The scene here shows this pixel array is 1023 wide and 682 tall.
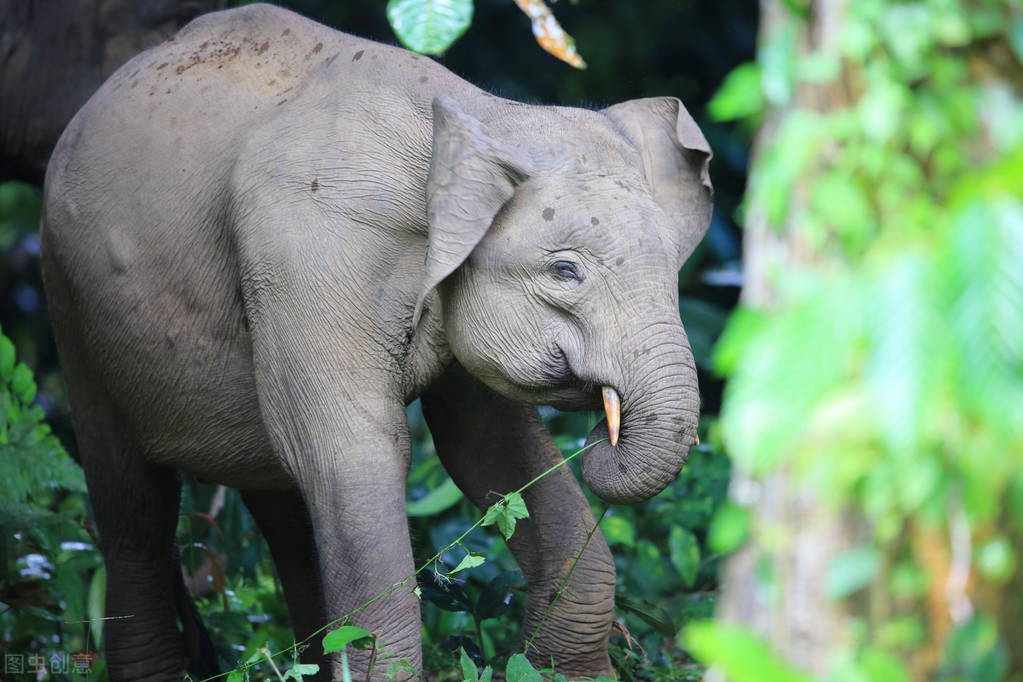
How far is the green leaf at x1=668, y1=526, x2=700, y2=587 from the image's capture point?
18.3 feet

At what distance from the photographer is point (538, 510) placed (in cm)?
411

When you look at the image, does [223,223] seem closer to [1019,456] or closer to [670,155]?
[670,155]

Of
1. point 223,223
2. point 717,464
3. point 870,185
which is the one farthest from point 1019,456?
point 717,464

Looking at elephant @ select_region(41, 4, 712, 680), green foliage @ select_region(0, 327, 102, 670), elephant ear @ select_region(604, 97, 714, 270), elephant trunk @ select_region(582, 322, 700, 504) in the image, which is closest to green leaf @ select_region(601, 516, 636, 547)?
elephant @ select_region(41, 4, 712, 680)

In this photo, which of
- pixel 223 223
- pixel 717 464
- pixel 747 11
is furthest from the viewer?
pixel 747 11

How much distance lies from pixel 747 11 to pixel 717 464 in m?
2.70

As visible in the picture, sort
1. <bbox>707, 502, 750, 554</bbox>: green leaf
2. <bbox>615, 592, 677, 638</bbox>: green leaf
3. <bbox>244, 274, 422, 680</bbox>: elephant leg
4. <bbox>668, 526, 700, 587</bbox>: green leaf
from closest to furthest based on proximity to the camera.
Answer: <bbox>707, 502, 750, 554</bbox>: green leaf < <bbox>244, 274, 422, 680</bbox>: elephant leg < <bbox>615, 592, 677, 638</bbox>: green leaf < <bbox>668, 526, 700, 587</bbox>: green leaf

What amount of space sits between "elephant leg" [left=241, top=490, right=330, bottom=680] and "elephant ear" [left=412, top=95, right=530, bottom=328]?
1.50m

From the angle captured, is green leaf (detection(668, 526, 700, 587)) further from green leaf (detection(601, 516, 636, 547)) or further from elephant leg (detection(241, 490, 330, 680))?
elephant leg (detection(241, 490, 330, 680))

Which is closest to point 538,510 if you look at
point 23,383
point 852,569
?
point 23,383

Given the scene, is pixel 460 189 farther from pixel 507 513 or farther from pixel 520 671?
pixel 520 671

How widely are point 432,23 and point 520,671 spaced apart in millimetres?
1502

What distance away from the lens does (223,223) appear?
3934 mm

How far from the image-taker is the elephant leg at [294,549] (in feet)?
15.9
